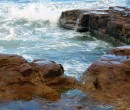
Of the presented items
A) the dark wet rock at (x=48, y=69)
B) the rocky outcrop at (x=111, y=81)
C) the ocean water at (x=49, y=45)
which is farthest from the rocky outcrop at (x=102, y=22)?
the dark wet rock at (x=48, y=69)

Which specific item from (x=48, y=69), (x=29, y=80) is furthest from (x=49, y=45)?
(x=29, y=80)

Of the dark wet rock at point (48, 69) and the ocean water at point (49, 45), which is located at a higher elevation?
the dark wet rock at point (48, 69)

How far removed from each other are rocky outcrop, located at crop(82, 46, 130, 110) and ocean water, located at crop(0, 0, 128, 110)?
270 millimetres

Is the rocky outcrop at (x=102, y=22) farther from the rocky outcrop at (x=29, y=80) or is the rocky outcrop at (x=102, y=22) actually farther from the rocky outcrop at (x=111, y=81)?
the rocky outcrop at (x=29, y=80)

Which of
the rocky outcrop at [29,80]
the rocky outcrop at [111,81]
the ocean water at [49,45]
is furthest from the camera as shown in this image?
the rocky outcrop at [29,80]

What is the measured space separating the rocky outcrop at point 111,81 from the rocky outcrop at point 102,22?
14.7 feet

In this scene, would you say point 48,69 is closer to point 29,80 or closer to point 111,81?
point 29,80

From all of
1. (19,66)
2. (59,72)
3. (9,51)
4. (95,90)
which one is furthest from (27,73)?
(9,51)

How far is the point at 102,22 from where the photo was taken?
1280 centimetres

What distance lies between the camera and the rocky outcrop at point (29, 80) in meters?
6.11

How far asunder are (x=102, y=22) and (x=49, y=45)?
91.8 inches

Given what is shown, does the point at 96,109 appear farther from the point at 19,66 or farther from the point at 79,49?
the point at 79,49

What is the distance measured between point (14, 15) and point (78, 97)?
14.1 m

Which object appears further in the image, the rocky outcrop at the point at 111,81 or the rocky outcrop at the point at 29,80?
the rocky outcrop at the point at 29,80
